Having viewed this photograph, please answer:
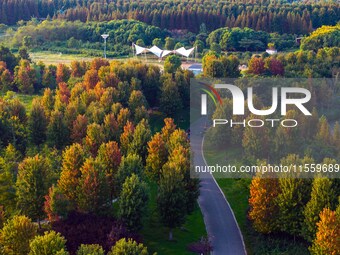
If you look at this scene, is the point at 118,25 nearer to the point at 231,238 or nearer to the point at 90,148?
the point at 90,148

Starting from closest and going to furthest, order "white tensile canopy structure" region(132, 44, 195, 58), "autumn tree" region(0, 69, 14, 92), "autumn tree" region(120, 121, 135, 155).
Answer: "autumn tree" region(120, 121, 135, 155)
"autumn tree" region(0, 69, 14, 92)
"white tensile canopy structure" region(132, 44, 195, 58)

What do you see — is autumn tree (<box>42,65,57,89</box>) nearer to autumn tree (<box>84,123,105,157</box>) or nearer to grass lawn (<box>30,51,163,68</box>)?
grass lawn (<box>30,51,163,68</box>)

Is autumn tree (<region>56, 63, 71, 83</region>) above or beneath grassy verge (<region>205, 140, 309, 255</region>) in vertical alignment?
above

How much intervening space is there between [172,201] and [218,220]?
4.38 meters

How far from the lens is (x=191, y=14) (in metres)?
85.8

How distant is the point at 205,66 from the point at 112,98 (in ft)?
49.7

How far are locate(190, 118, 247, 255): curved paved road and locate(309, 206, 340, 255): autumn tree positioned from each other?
4710 millimetres

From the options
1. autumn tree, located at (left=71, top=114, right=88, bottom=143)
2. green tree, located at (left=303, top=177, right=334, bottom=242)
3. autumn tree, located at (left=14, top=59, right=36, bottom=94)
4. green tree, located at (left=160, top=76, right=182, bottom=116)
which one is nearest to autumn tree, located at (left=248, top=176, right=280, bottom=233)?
green tree, located at (left=303, top=177, right=334, bottom=242)

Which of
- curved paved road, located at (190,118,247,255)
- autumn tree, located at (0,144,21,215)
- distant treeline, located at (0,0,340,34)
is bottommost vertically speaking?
curved paved road, located at (190,118,247,255)

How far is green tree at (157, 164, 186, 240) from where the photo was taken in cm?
2839

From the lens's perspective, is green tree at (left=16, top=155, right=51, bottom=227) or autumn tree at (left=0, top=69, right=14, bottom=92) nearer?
green tree at (left=16, top=155, right=51, bottom=227)

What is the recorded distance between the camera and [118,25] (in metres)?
81.8

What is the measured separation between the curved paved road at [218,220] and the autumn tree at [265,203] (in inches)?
68.9

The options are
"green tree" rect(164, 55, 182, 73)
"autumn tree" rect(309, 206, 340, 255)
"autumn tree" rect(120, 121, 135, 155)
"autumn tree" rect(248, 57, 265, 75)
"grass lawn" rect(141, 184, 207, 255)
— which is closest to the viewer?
"autumn tree" rect(309, 206, 340, 255)
